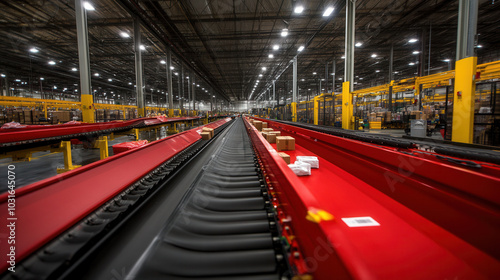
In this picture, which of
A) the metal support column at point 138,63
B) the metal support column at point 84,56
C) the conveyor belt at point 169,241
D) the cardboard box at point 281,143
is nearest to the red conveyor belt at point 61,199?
the conveyor belt at point 169,241

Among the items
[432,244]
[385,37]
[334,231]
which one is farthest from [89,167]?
[385,37]

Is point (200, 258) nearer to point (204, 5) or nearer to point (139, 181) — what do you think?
point (139, 181)

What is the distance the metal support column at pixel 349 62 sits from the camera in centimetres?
799

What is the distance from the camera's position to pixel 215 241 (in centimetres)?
156

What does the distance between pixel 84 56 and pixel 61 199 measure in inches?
277

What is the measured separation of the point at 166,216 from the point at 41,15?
53.3 feet

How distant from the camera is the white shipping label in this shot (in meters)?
1.58

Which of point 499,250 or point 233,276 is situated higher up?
point 499,250

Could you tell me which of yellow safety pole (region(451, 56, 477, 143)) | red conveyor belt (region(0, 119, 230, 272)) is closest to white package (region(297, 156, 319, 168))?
red conveyor belt (region(0, 119, 230, 272))

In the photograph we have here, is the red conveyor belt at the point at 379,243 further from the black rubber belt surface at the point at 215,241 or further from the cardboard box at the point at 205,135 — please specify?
the cardboard box at the point at 205,135

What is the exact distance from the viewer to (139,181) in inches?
106

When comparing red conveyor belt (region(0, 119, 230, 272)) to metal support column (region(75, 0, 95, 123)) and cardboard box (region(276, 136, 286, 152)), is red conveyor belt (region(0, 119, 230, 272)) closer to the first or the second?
cardboard box (region(276, 136, 286, 152))

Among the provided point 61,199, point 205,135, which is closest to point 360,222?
point 61,199

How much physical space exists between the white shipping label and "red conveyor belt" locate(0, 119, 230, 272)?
7.74ft
